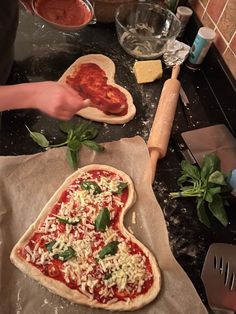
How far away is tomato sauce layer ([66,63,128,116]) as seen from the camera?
3.75 feet

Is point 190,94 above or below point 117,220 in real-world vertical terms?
above

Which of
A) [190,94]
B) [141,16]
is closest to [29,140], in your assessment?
[190,94]

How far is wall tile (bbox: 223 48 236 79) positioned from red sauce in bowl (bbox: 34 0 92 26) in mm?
486

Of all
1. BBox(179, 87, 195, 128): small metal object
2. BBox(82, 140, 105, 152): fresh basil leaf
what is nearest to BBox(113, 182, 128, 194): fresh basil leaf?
BBox(82, 140, 105, 152): fresh basil leaf

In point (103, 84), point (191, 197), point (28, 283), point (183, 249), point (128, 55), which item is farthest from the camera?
point (128, 55)

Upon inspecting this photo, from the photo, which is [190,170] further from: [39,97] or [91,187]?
[39,97]

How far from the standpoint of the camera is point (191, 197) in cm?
102

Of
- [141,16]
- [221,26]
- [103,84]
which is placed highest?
[221,26]

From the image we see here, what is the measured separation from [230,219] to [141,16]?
0.86 m

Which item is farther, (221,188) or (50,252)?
(221,188)

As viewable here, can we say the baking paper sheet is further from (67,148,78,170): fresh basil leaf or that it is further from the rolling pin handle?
the rolling pin handle

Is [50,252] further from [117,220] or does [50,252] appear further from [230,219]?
[230,219]

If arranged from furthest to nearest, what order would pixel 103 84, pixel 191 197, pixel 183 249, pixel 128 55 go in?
pixel 128 55, pixel 103 84, pixel 191 197, pixel 183 249

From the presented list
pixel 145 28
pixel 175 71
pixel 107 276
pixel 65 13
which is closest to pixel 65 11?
Result: pixel 65 13
